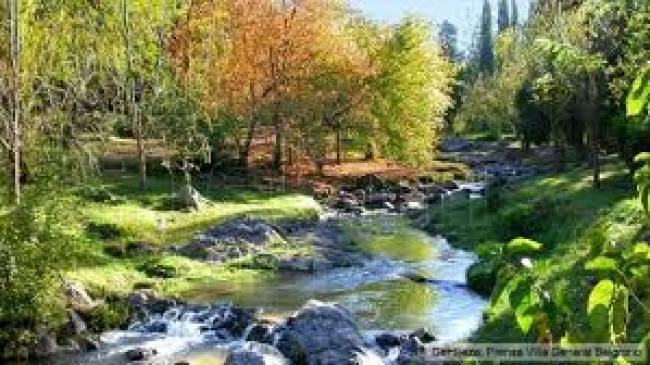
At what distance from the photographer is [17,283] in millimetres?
23172

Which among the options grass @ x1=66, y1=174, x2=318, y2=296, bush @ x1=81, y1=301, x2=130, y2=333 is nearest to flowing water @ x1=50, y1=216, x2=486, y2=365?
bush @ x1=81, y1=301, x2=130, y2=333

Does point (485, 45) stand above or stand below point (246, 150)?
above

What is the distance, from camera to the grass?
95.3 feet

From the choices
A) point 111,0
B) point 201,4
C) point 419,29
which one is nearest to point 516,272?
point 111,0

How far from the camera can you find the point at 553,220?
32.6 metres

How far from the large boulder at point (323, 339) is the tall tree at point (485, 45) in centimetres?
13126

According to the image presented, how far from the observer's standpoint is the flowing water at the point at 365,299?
23297mm

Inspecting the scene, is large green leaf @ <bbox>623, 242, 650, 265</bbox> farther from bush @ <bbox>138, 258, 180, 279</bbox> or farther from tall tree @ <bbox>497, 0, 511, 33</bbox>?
tall tree @ <bbox>497, 0, 511, 33</bbox>

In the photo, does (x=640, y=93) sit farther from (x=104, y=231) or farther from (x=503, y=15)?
(x=503, y=15)

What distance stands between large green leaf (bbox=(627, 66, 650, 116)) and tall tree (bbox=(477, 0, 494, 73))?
148558 mm

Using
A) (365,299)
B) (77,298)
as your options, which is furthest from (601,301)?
(365,299)

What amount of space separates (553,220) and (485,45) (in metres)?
129

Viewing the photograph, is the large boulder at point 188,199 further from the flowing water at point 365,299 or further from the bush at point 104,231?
the flowing water at point 365,299

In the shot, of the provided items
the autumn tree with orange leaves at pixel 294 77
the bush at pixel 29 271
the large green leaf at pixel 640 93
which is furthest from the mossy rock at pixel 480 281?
the autumn tree with orange leaves at pixel 294 77
